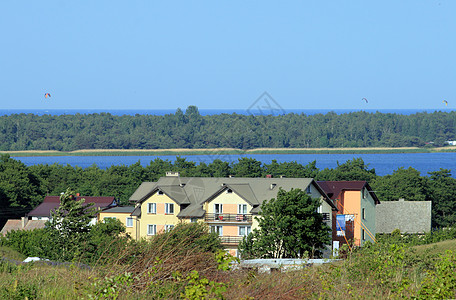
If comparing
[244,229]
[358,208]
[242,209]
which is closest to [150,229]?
[242,209]

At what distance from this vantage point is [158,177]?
69.1 meters

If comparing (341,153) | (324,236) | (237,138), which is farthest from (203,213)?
(341,153)

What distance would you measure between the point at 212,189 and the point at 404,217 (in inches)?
650

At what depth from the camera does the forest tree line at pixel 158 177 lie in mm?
58031

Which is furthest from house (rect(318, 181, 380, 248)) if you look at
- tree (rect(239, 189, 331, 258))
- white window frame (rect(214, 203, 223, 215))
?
tree (rect(239, 189, 331, 258))

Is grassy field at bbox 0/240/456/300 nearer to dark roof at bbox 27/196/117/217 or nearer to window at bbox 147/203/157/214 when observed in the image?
window at bbox 147/203/157/214

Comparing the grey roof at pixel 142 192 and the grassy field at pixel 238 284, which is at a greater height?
the grassy field at pixel 238 284

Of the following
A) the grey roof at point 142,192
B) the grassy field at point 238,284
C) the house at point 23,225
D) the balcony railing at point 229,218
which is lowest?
the house at point 23,225

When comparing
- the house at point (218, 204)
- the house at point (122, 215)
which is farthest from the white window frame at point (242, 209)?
the house at point (122, 215)

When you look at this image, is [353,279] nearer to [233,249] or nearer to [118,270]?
[118,270]

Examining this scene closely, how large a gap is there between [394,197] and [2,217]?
107ft

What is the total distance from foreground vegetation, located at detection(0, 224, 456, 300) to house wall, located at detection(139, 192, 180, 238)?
2599 centimetres

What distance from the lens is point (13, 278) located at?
8250mm

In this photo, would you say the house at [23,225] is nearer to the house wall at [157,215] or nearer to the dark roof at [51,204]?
the dark roof at [51,204]
